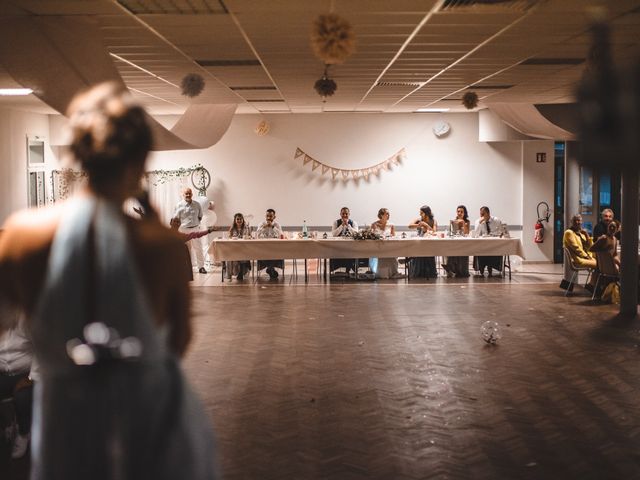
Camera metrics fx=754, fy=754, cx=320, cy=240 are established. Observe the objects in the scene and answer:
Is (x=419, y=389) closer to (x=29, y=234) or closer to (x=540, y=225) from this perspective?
(x=29, y=234)

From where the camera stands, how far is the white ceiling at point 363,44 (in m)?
5.02

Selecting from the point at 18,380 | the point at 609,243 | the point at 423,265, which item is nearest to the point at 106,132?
the point at 18,380

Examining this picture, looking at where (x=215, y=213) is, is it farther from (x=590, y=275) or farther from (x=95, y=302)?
(x=95, y=302)

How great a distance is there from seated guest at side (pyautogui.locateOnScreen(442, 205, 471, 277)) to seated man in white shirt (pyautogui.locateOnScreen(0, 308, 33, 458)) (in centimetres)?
862

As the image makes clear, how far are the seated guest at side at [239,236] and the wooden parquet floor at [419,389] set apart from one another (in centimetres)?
239

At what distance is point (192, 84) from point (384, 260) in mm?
4780

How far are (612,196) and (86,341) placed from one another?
13.2m

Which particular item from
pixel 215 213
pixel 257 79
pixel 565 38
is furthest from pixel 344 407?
pixel 215 213

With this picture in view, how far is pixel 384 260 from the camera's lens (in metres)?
11.9

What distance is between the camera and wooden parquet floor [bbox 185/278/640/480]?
410 cm

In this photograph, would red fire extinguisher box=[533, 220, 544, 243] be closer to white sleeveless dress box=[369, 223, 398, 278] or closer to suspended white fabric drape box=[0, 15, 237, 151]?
white sleeveless dress box=[369, 223, 398, 278]

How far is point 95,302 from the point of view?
5.07 feet

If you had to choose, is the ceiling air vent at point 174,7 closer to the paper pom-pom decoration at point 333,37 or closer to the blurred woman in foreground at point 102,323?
the paper pom-pom decoration at point 333,37

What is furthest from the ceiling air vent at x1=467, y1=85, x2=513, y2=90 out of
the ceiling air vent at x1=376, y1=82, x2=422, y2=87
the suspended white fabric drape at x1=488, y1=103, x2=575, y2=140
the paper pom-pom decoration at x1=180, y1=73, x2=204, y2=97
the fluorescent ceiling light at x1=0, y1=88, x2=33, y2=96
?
the fluorescent ceiling light at x1=0, y1=88, x2=33, y2=96
